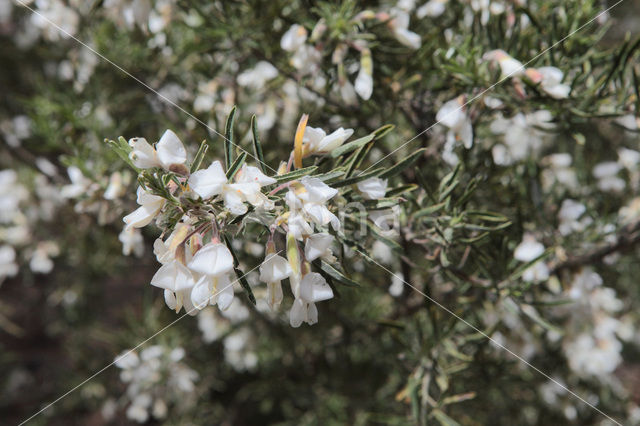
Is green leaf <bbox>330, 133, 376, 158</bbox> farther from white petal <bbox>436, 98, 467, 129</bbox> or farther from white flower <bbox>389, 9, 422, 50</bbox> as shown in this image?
white flower <bbox>389, 9, 422, 50</bbox>

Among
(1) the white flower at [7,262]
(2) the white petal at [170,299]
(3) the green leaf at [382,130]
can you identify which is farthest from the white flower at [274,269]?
(1) the white flower at [7,262]

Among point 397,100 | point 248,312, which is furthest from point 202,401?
point 397,100

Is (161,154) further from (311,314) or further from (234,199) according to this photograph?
(311,314)

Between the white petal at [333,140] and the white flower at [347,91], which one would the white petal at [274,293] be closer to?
the white petal at [333,140]

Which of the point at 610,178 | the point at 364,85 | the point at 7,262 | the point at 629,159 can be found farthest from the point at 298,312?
the point at 7,262

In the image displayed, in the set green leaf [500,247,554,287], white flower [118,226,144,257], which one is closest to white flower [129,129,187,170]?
white flower [118,226,144,257]

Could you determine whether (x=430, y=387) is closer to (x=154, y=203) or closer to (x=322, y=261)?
(x=322, y=261)

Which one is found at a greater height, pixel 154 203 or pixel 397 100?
pixel 154 203
